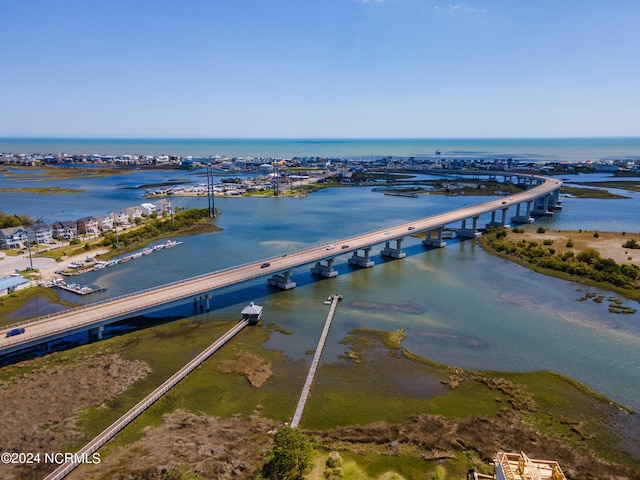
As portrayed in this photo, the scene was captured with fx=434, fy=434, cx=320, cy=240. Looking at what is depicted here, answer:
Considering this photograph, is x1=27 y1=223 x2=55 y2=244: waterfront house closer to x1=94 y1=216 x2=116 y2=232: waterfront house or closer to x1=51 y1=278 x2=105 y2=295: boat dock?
x1=94 y1=216 x2=116 y2=232: waterfront house

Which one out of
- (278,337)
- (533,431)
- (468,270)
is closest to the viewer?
(533,431)

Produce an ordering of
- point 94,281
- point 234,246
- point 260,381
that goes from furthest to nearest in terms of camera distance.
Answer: point 234,246, point 94,281, point 260,381

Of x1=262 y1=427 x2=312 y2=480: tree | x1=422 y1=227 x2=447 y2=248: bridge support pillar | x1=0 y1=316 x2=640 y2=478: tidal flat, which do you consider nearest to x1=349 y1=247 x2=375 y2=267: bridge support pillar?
x1=422 y1=227 x2=447 y2=248: bridge support pillar

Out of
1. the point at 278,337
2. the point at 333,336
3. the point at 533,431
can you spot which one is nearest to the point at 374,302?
the point at 333,336

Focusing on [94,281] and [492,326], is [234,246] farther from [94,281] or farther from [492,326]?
[492,326]

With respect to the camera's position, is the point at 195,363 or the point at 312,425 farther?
the point at 195,363

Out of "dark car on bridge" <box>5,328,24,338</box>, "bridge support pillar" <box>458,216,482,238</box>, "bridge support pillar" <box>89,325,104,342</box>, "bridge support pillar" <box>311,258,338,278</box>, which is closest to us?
"dark car on bridge" <box>5,328,24,338</box>

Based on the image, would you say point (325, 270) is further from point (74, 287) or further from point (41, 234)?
point (41, 234)

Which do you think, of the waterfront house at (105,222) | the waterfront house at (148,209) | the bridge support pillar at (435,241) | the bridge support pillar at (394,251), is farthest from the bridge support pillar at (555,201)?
the waterfront house at (105,222)
